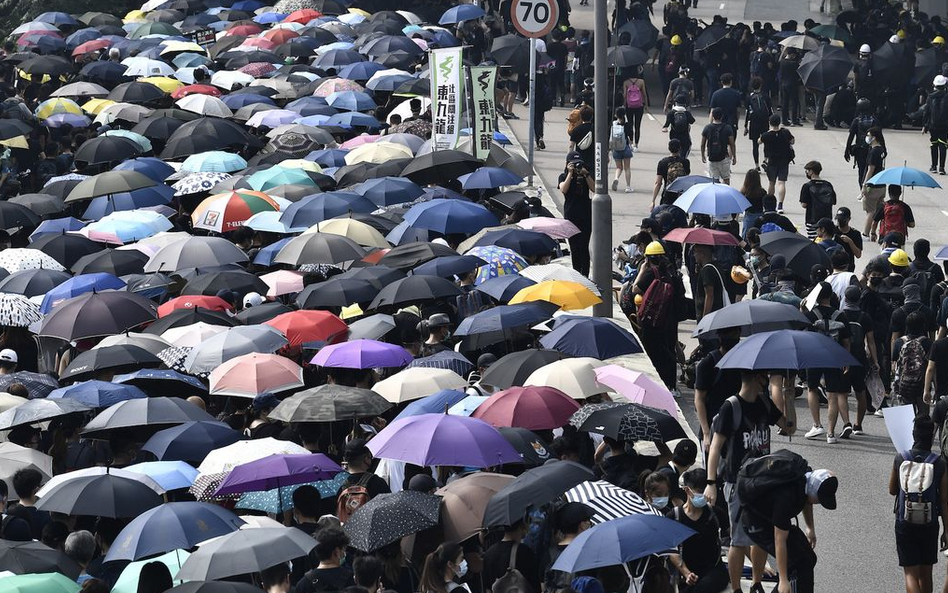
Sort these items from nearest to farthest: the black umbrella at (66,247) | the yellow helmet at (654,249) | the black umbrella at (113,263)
→ 1. the yellow helmet at (654,249)
2. the black umbrella at (113,263)
3. the black umbrella at (66,247)

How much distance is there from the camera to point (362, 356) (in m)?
13.1

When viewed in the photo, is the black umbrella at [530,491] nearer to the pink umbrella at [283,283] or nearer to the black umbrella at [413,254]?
the black umbrella at [413,254]

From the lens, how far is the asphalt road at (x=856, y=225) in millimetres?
12203

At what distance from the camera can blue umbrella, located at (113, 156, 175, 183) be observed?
21.5m

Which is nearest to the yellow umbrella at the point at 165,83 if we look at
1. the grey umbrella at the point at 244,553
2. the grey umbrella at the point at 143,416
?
the grey umbrella at the point at 143,416

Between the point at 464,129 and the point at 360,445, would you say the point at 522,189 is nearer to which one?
the point at 464,129

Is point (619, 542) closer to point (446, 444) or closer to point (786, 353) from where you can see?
point (446, 444)

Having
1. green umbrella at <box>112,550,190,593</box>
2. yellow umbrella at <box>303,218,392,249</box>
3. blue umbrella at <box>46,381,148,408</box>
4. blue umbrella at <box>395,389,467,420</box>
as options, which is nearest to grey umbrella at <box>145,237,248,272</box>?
yellow umbrella at <box>303,218,392,249</box>

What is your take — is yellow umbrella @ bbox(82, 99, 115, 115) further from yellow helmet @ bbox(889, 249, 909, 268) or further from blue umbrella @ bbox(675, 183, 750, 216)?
yellow helmet @ bbox(889, 249, 909, 268)

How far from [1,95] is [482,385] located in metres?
18.8

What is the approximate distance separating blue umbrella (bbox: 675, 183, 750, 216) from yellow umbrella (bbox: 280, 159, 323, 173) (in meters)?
5.25

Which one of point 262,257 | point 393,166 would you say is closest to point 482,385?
point 262,257

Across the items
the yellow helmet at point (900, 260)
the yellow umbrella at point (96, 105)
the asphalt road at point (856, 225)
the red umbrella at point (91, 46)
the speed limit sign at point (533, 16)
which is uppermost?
the speed limit sign at point (533, 16)

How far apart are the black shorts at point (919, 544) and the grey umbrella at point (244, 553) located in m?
4.28
